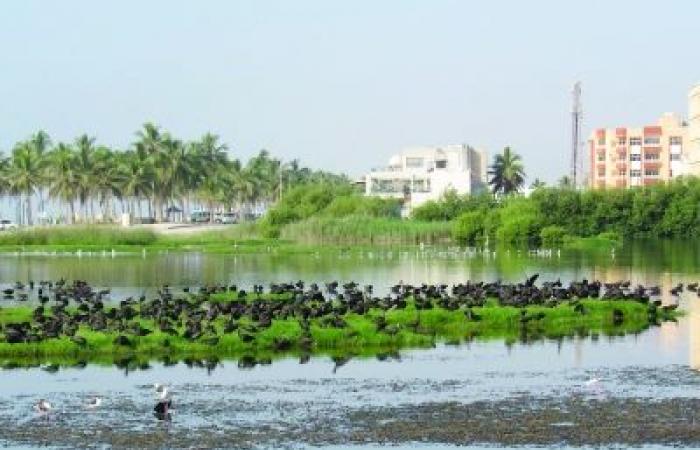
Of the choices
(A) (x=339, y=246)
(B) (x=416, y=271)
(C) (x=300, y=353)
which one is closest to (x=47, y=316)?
(C) (x=300, y=353)

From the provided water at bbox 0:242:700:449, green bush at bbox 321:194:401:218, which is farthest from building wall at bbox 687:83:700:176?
water at bbox 0:242:700:449

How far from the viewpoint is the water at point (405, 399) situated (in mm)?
31953

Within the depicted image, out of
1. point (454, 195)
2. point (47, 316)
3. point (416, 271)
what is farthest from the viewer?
point (454, 195)

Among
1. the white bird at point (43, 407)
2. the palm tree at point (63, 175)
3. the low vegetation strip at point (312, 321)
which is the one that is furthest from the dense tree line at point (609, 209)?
the white bird at point (43, 407)

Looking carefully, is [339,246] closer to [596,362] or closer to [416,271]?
[416,271]

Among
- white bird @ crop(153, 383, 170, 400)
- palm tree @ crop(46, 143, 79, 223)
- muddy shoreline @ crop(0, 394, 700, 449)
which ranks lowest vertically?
muddy shoreline @ crop(0, 394, 700, 449)

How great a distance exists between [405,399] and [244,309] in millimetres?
15358

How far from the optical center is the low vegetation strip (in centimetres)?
4625

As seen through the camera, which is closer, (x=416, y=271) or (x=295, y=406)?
(x=295, y=406)

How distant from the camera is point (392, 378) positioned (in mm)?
41219

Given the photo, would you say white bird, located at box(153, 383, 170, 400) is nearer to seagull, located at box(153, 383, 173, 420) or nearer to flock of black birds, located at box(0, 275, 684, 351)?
seagull, located at box(153, 383, 173, 420)

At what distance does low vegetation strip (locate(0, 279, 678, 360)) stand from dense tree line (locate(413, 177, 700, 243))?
89151mm

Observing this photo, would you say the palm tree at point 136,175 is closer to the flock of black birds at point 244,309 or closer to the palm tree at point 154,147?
the palm tree at point 154,147

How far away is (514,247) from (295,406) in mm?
94761
